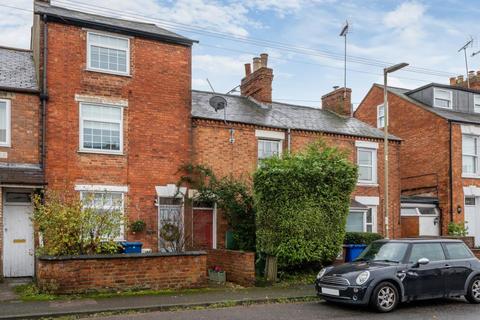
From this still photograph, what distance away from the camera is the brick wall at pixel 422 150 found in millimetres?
24453

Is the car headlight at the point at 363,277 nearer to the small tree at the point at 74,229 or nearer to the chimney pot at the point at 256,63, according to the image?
→ the small tree at the point at 74,229

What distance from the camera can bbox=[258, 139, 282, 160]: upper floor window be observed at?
801 inches

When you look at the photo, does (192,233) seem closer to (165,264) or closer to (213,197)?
(213,197)

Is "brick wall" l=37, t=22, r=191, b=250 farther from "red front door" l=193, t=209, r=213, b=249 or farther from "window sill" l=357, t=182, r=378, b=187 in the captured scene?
"window sill" l=357, t=182, r=378, b=187

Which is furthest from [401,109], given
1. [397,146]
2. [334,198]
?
[334,198]

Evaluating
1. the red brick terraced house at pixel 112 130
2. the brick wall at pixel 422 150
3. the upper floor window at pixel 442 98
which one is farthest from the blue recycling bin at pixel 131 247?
the upper floor window at pixel 442 98

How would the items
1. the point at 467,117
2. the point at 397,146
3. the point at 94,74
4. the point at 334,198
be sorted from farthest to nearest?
the point at 467,117
the point at 397,146
the point at 94,74
the point at 334,198

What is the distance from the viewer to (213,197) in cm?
1795

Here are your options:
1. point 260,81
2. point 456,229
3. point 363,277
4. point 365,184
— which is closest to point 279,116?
point 260,81

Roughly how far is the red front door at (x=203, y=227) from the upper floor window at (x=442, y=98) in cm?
1463

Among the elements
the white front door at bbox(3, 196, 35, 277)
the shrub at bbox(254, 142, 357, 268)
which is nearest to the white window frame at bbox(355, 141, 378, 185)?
the shrub at bbox(254, 142, 357, 268)

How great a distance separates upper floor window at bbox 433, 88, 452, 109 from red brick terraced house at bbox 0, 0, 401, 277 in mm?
10473

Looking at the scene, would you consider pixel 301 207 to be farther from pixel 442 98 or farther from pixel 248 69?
pixel 442 98

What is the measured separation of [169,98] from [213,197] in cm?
380
